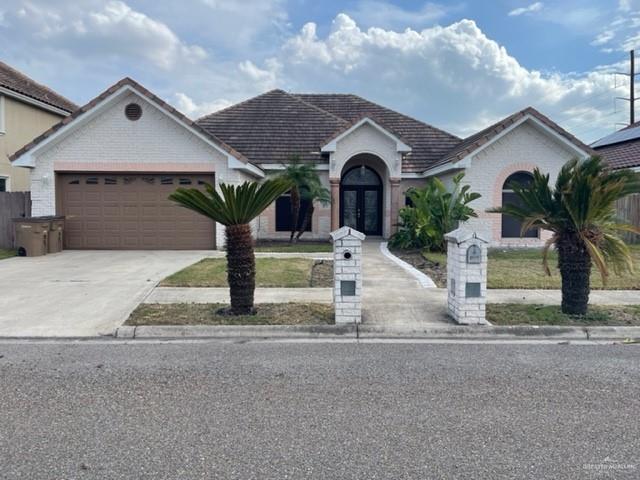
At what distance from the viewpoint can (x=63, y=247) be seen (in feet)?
53.8

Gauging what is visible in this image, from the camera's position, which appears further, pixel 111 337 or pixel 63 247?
pixel 63 247

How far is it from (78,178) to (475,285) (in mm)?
13936

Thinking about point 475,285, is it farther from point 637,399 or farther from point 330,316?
point 637,399

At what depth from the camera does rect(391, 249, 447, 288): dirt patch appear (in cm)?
1126

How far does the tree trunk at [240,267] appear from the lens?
25.4 feet

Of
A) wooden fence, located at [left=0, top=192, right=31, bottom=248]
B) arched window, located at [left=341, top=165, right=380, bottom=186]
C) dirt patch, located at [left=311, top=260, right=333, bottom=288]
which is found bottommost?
dirt patch, located at [left=311, top=260, right=333, bottom=288]

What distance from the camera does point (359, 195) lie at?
22.0 meters

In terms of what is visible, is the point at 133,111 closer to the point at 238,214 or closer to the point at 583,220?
the point at 238,214

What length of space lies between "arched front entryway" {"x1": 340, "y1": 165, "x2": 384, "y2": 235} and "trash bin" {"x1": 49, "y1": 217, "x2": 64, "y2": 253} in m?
A: 11.0

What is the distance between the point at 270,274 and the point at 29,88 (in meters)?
17.9

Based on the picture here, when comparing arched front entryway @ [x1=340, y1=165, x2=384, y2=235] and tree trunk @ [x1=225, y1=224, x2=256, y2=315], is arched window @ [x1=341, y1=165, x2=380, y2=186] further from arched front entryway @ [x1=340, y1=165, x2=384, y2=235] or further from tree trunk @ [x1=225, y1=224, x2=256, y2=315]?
tree trunk @ [x1=225, y1=224, x2=256, y2=315]

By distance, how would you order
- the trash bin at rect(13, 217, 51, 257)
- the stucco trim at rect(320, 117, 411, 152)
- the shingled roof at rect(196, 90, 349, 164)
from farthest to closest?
the shingled roof at rect(196, 90, 349, 164)
the stucco trim at rect(320, 117, 411, 152)
the trash bin at rect(13, 217, 51, 257)

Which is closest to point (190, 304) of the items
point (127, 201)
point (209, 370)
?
point (209, 370)

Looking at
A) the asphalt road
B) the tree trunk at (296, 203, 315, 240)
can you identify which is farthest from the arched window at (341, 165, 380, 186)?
the asphalt road
